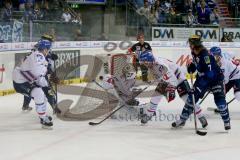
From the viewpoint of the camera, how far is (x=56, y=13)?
12.9m

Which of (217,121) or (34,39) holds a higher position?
(34,39)

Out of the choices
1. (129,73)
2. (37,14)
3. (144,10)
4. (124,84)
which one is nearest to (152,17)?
(144,10)

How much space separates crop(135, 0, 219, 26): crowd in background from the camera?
14.9 meters

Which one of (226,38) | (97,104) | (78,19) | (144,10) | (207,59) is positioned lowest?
(97,104)

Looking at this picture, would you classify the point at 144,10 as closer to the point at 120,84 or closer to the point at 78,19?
the point at 78,19

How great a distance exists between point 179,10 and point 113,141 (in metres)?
10.1

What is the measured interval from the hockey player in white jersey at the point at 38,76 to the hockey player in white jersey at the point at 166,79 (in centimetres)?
122

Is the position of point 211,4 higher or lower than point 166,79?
higher

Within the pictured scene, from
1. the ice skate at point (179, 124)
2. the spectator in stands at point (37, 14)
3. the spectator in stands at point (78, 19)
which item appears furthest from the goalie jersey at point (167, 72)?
the spectator in stands at point (78, 19)

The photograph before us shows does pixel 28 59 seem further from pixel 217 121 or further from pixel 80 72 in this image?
pixel 80 72

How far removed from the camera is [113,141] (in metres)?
6.58

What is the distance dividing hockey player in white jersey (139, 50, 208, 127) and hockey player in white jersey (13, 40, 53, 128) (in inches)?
48.0

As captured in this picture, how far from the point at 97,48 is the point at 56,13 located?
119 cm

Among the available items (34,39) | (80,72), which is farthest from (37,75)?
(80,72)
